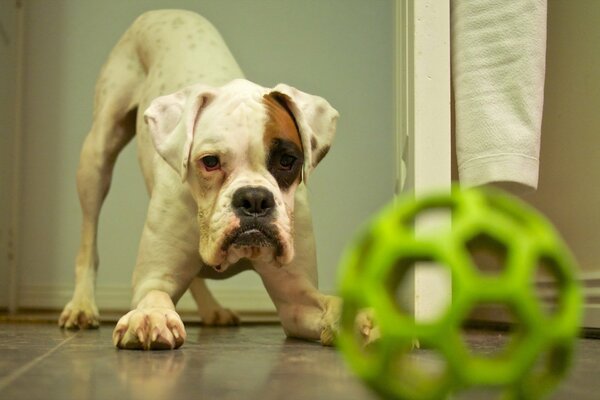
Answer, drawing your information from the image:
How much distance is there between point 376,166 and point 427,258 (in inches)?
123

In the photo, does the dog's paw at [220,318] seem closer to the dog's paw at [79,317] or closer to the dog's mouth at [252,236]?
the dog's paw at [79,317]

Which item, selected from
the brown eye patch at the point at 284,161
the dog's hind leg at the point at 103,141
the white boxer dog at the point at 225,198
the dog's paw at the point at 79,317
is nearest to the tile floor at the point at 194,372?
the white boxer dog at the point at 225,198

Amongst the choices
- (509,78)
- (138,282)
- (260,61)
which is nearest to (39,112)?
(260,61)

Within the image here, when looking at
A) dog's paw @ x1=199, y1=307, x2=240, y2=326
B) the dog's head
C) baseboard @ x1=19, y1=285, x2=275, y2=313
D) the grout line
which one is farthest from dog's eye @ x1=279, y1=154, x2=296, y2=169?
baseboard @ x1=19, y1=285, x2=275, y2=313

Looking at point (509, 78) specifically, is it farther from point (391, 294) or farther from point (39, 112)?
point (39, 112)

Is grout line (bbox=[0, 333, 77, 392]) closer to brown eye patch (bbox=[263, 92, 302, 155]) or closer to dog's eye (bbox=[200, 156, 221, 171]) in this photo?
dog's eye (bbox=[200, 156, 221, 171])

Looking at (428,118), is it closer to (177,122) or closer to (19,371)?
(177,122)

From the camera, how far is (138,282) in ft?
5.66

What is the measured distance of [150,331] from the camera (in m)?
1.38

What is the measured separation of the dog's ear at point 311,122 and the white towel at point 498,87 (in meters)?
0.31

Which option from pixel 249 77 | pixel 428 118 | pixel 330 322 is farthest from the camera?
pixel 249 77

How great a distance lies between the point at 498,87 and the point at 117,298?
243 centimetres

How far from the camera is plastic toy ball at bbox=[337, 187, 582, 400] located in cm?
51

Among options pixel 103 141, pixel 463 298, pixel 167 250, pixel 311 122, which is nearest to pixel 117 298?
pixel 103 141
